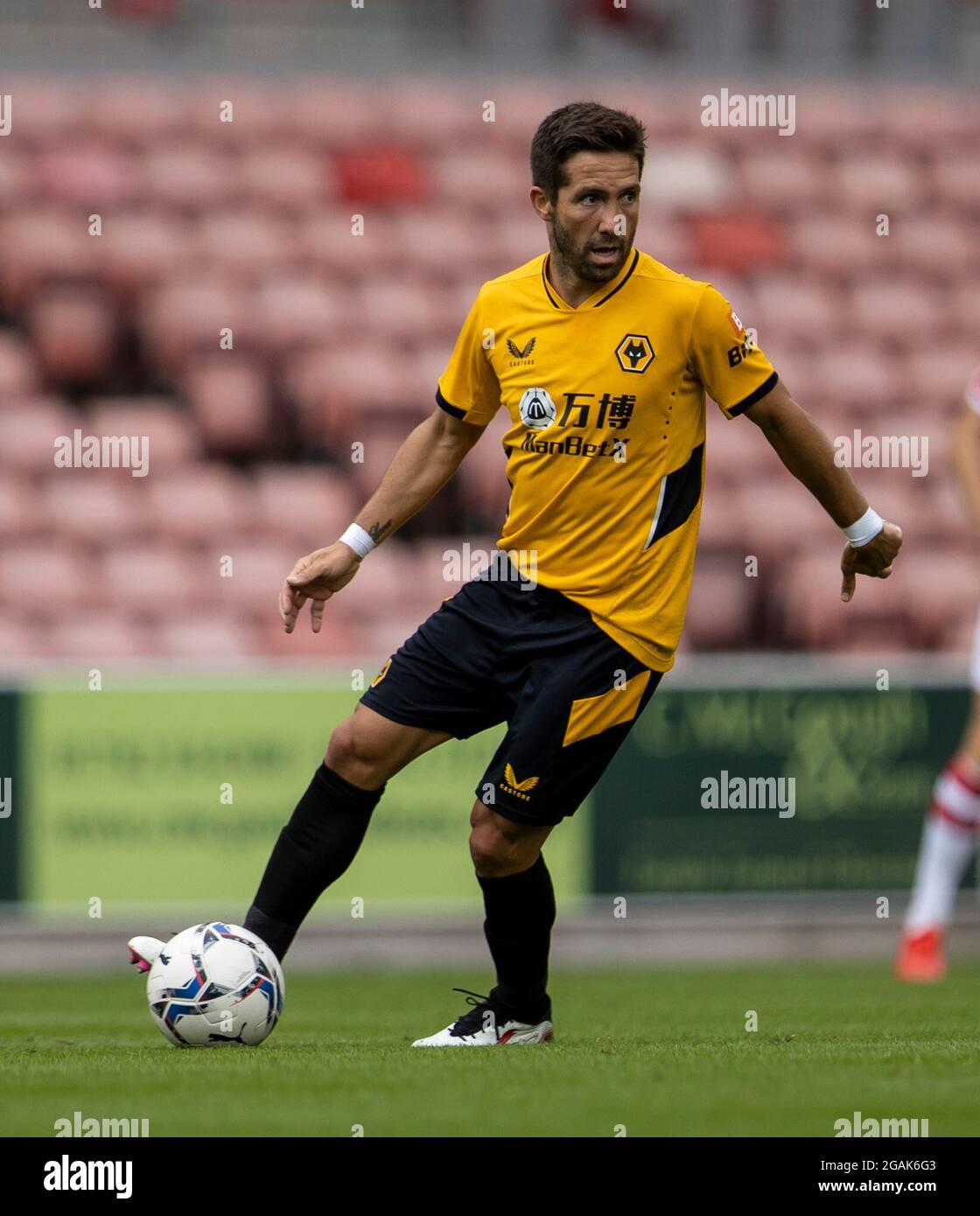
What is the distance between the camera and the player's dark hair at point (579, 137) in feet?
17.2

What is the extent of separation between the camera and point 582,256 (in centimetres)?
533

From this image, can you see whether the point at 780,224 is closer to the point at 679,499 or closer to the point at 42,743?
the point at 42,743

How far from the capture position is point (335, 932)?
1034cm

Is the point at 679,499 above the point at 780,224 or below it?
below

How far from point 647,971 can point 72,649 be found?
3.80 meters

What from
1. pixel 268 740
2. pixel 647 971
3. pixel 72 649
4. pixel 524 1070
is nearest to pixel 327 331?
pixel 72 649

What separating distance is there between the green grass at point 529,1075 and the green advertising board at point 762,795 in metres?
2.95

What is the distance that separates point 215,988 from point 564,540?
1.37 meters

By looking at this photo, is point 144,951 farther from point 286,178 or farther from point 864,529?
point 286,178

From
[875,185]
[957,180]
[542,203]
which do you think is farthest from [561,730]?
[957,180]

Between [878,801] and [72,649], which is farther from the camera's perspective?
[72,649]

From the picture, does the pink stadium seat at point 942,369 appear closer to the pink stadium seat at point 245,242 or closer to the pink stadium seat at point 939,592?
the pink stadium seat at point 939,592

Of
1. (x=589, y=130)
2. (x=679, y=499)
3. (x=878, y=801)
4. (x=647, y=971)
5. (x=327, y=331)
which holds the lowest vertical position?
(x=647, y=971)

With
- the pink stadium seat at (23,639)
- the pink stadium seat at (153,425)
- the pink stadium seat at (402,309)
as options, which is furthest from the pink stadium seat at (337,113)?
the pink stadium seat at (23,639)
